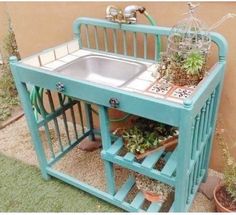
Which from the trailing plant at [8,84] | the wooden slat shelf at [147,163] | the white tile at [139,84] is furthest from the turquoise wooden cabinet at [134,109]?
the trailing plant at [8,84]

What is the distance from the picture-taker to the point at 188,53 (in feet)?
5.08

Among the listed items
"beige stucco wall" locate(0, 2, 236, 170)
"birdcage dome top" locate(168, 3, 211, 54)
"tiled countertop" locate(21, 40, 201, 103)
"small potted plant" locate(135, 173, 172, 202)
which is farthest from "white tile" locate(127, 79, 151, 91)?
"small potted plant" locate(135, 173, 172, 202)

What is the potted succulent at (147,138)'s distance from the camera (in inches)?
68.1

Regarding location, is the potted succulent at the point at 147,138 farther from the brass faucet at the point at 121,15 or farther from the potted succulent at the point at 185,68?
the brass faucet at the point at 121,15

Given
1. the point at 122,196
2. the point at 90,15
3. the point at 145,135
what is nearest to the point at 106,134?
the point at 145,135

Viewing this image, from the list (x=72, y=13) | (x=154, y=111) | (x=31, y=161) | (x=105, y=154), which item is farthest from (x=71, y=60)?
(x=31, y=161)

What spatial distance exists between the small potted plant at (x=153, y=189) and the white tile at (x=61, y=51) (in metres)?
0.94

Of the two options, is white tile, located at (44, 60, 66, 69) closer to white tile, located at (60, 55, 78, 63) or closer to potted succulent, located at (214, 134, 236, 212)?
white tile, located at (60, 55, 78, 63)

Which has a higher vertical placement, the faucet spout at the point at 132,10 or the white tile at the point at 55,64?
the faucet spout at the point at 132,10

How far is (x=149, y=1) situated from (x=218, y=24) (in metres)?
0.45

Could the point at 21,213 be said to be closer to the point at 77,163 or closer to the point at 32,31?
the point at 77,163

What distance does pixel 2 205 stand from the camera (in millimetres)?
2100

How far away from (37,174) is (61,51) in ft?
3.19

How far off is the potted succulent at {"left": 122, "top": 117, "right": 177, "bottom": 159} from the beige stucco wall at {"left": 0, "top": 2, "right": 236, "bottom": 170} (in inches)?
17.3
